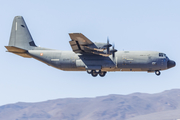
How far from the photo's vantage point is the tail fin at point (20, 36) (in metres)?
42.4

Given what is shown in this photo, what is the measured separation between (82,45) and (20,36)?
1062 centimetres

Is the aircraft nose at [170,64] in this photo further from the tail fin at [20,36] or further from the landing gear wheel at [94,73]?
the tail fin at [20,36]

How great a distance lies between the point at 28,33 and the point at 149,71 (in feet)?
58.4

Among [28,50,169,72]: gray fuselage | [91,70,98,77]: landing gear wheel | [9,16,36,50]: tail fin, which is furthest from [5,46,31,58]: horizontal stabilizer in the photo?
[91,70,98,77]: landing gear wheel

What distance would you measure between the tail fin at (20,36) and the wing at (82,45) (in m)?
7.75

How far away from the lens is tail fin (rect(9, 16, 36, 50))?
139 ft

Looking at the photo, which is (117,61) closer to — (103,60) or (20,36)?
(103,60)

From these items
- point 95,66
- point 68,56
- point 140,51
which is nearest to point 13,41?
point 68,56

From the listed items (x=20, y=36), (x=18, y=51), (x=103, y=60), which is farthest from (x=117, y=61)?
(x=20, y=36)

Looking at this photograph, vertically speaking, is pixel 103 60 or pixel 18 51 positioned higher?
pixel 18 51

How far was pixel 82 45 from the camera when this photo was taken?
3697 cm

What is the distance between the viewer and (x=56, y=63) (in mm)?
39688

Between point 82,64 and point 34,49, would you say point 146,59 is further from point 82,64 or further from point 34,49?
point 34,49

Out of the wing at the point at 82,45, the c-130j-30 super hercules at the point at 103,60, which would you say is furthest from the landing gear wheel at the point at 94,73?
the wing at the point at 82,45
